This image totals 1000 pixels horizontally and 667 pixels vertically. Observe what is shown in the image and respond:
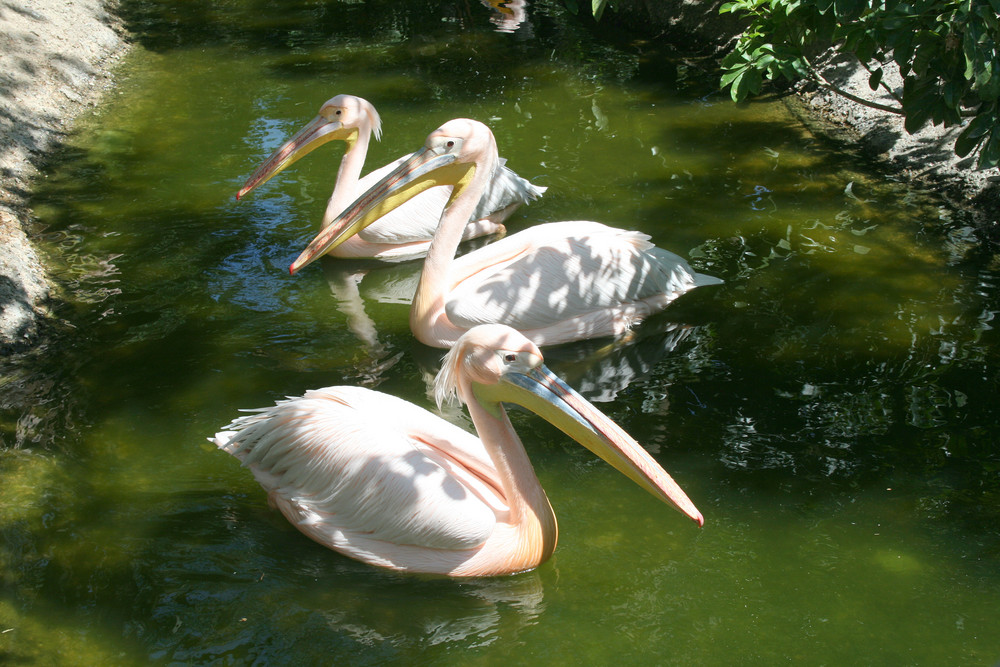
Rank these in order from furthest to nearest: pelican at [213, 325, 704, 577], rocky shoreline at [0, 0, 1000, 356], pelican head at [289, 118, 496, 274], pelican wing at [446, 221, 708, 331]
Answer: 1. rocky shoreline at [0, 0, 1000, 356]
2. pelican head at [289, 118, 496, 274]
3. pelican wing at [446, 221, 708, 331]
4. pelican at [213, 325, 704, 577]

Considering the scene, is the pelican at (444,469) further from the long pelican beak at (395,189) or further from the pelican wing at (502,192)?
the pelican wing at (502,192)

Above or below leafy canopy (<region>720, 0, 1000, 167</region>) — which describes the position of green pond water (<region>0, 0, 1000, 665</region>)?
below

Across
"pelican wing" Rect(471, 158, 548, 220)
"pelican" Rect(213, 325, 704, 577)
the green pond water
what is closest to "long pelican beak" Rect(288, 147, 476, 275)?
the green pond water

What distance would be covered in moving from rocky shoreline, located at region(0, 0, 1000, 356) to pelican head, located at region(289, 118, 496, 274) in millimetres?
1525

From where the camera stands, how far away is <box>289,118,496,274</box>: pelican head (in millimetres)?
4840

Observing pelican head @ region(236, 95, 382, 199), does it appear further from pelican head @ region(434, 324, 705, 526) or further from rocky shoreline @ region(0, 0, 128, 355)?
pelican head @ region(434, 324, 705, 526)

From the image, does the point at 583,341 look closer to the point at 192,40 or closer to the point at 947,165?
the point at 947,165

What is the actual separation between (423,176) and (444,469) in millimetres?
2028

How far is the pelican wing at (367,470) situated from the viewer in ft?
10.7

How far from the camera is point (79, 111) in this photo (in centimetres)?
739

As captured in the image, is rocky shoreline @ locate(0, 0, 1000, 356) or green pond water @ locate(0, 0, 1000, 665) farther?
rocky shoreline @ locate(0, 0, 1000, 356)

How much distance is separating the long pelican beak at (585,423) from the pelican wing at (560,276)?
1355 millimetres

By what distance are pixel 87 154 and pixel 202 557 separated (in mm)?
4366

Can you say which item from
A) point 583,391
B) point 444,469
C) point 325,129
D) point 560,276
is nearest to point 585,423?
point 444,469
